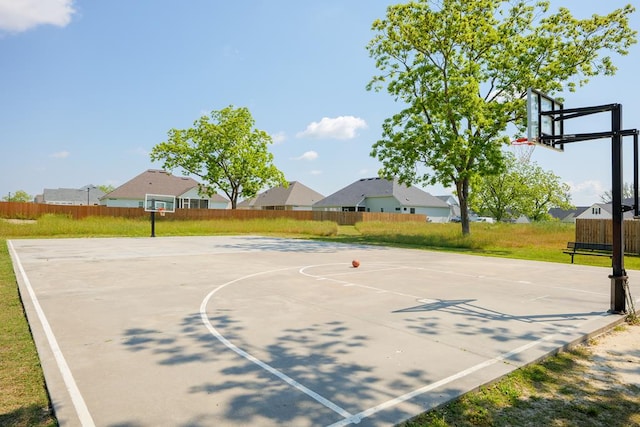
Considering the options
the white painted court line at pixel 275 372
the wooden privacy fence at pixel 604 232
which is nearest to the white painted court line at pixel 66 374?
the white painted court line at pixel 275 372

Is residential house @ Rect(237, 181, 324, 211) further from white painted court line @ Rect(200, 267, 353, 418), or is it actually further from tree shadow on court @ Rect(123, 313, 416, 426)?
tree shadow on court @ Rect(123, 313, 416, 426)

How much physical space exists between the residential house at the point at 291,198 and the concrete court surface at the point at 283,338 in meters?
53.2

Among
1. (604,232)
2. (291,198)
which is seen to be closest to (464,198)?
(604,232)

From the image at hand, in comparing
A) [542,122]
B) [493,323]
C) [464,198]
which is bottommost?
[493,323]

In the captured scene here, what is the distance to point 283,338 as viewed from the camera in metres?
5.50

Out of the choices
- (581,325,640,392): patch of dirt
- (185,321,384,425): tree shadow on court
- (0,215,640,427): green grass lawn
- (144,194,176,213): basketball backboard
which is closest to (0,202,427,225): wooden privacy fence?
(0,215,640,427): green grass lawn

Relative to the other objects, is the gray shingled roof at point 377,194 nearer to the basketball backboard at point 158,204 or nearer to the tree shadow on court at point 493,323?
the basketball backboard at point 158,204

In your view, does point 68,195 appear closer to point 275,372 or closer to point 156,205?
point 156,205

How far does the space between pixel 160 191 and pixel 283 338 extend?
55.5 m

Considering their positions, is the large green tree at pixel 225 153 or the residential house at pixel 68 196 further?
the residential house at pixel 68 196

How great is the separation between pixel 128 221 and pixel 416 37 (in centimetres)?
2477

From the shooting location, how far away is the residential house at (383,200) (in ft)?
187

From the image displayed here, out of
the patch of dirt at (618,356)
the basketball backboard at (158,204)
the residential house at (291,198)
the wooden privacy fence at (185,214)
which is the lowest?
the patch of dirt at (618,356)

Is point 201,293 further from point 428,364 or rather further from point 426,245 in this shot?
point 426,245
